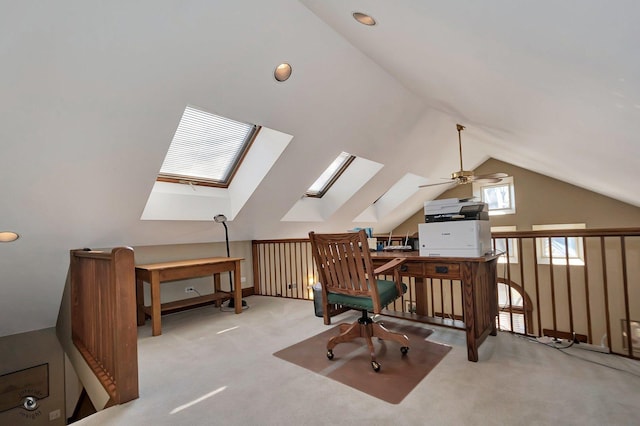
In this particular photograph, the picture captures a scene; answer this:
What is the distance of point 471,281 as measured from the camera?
93.7 inches

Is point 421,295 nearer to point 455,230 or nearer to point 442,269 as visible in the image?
point 442,269

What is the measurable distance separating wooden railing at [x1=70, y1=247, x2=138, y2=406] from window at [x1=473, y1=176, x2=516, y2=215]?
719cm

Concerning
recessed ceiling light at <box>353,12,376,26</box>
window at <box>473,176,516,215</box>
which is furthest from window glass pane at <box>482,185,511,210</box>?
recessed ceiling light at <box>353,12,376,26</box>

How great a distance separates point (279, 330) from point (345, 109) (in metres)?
2.61

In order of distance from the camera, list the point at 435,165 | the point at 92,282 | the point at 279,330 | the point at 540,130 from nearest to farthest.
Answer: the point at 92,282 < the point at 540,130 < the point at 279,330 < the point at 435,165

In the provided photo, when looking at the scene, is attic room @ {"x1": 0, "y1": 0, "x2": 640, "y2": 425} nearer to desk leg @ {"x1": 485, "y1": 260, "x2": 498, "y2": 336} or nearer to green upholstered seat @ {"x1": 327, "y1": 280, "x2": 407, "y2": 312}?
desk leg @ {"x1": 485, "y1": 260, "x2": 498, "y2": 336}

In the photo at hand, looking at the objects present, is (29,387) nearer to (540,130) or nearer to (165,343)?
(165,343)

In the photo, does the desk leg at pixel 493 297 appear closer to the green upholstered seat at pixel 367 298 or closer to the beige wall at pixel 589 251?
the green upholstered seat at pixel 367 298

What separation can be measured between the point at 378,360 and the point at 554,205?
599cm

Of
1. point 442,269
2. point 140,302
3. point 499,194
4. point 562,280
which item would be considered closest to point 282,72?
point 442,269

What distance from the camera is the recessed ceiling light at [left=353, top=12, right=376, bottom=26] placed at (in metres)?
2.04

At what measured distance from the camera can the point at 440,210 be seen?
2.63 metres

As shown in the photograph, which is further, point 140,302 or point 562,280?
point 562,280

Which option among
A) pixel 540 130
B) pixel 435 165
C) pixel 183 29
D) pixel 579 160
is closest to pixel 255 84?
pixel 183 29
